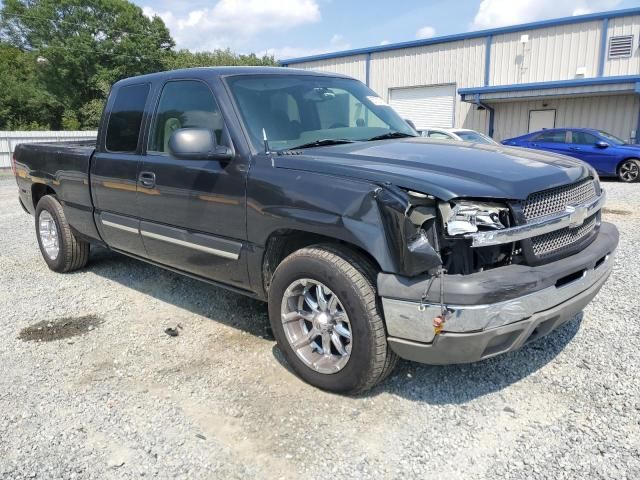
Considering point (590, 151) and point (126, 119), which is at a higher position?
point (126, 119)

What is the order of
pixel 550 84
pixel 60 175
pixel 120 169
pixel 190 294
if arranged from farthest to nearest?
pixel 550 84
pixel 60 175
pixel 190 294
pixel 120 169

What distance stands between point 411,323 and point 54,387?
2271 millimetres

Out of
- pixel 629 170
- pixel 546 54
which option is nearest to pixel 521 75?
pixel 546 54

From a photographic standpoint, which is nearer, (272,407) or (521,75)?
(272,407)

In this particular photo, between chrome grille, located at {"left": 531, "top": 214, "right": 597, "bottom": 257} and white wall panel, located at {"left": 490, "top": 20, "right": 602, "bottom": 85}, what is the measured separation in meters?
20.8

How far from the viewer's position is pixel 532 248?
2.74 m

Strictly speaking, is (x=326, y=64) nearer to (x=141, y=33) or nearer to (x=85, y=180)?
(x=85, y=180)

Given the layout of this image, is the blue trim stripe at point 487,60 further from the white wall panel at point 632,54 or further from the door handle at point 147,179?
the door handle at point 147,179

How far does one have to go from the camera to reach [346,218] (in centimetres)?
278

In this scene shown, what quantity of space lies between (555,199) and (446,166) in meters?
0.64

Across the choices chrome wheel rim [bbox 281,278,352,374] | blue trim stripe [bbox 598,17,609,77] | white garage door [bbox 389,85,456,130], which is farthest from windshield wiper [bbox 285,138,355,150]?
white garage door [bbox 389,85,456,130]

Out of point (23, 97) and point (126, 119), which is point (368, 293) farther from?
point (23, 97)

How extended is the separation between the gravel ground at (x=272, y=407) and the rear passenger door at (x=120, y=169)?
74 centimetres

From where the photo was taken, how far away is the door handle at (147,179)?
4020mm
